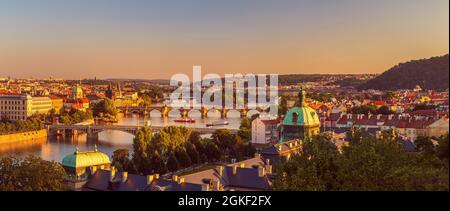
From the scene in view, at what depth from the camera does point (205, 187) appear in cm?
666

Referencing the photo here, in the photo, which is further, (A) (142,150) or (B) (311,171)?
(A) (142,150)

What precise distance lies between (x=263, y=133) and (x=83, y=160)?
9111 mm

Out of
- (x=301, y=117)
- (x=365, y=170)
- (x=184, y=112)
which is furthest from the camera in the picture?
(x=184, y=112)

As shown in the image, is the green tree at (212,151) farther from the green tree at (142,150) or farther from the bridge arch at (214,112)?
the bridge arch at (214,112)

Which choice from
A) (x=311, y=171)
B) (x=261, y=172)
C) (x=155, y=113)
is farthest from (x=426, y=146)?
(x=155, y=113)

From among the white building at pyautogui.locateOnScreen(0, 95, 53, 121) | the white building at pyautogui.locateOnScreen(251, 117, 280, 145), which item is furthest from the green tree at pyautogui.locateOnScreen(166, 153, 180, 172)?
the white building at pyautogui.locateOnScreen(0, 95, 53, 121)

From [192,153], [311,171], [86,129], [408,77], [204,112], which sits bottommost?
[86,129]

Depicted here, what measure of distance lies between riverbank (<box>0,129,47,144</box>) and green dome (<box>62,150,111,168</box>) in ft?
36.2

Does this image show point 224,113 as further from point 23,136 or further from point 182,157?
point 182,157

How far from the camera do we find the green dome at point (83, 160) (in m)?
8.57

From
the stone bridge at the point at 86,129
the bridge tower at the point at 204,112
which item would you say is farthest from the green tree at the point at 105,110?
the stone bridge at the point at 86,129

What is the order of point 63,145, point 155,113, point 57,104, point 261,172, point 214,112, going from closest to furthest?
point 261,172, point 63,145, point 57,104, point 214,112, point 155,113

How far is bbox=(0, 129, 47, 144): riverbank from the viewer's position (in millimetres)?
19000

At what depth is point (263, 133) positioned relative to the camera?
1719 centimetres
